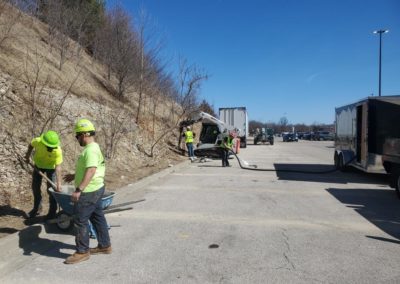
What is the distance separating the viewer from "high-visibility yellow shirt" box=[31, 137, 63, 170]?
710 cm

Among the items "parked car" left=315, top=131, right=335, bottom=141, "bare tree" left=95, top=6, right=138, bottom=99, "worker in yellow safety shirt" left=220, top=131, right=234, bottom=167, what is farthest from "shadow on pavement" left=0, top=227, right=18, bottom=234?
"parked car" left=315, top=131, right=335, bottom=141

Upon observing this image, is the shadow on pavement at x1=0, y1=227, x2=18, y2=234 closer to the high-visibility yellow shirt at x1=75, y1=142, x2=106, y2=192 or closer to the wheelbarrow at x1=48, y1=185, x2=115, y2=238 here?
the wheelbarrow at x1=48, y1=185, x2=115, y2=238

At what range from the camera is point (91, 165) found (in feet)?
17.9

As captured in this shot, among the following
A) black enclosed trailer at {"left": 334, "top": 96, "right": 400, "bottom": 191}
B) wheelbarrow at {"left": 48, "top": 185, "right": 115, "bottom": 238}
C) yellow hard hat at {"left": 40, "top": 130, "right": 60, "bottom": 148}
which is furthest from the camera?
black enclosed trailer at {"left": 334, "top": 96, "right": 400, "bottom": 191}

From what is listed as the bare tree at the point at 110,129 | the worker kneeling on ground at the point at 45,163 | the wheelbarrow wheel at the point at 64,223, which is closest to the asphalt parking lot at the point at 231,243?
the wheelbarrow wheel at the point at 64,223

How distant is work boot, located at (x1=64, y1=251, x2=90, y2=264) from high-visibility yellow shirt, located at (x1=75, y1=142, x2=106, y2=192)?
82 centimetres

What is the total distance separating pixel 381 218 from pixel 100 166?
5680mm

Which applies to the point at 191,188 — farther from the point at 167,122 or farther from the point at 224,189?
the point at 167,122

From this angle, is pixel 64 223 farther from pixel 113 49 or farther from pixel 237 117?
pixel 237 117

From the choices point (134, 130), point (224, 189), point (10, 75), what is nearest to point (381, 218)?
point (224, 189)

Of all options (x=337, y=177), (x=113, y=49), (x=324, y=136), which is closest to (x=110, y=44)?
(x=113, y=49)

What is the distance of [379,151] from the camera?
13156mm

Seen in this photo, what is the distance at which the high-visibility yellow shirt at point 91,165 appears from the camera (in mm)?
5492

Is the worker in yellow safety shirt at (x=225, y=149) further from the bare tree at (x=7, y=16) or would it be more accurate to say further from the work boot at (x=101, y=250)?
the work boot at (x=101, y=250)
